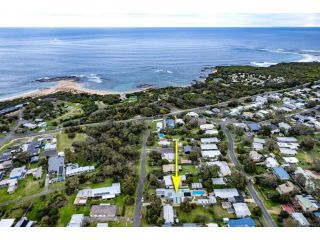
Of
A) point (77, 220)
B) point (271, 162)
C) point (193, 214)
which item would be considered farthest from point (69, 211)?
point (271, 162)

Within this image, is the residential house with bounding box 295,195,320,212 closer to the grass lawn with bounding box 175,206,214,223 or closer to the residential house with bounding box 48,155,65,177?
the grass lawn with bounding box 175,206,214,223

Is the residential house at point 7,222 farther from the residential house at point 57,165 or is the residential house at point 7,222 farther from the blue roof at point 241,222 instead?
the blue roof at point 241,222

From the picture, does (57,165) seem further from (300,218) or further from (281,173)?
(300,218)

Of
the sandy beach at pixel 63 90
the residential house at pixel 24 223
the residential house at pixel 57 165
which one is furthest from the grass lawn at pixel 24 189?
the sandy beach at pixel 63 90

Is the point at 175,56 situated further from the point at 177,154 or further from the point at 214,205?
the point at 214,205

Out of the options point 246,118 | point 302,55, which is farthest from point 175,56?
point 246,118

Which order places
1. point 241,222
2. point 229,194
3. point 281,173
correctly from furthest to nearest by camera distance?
point 281,173
point 229,194
point 241,222
